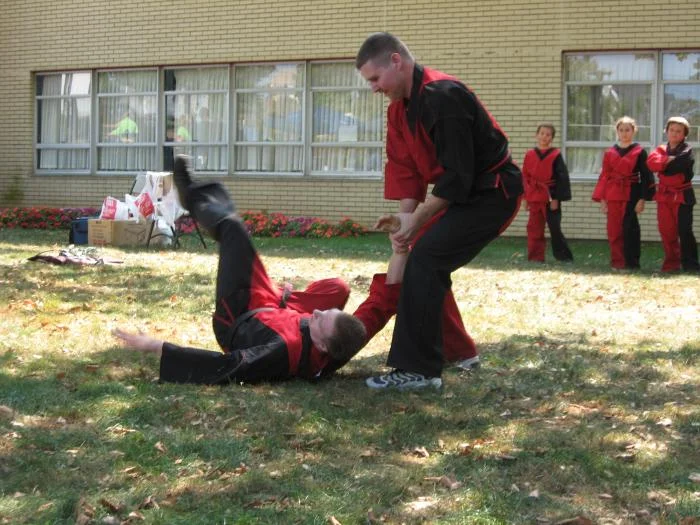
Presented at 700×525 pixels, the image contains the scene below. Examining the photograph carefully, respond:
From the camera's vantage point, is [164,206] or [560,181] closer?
[560,181]

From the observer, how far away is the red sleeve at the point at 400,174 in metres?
5.78

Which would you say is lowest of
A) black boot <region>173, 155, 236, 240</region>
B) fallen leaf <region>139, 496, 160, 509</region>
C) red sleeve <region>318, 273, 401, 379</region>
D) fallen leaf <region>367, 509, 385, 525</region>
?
fallen leaf <region>367, 509, 385, 525</region>

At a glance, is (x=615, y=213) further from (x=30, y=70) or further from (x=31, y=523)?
(x=30, y=70)

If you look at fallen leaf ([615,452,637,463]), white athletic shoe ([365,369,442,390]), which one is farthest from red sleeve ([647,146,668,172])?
fallen leaf ([615,452,637,463])

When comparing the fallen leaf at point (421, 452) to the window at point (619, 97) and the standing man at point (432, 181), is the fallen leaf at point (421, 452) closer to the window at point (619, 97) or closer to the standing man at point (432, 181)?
the standing man at point (432, 181)

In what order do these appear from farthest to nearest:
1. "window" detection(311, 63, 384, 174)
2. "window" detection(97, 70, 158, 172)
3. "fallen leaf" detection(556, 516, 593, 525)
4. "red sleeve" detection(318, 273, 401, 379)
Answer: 1. "window" detection(97, 70, 158, 172)
2. "window" detection(311, 63, 384, 174)
3. "red sleeve" detection(318, 273, 401, 379)
4. "fallen leaf" detection(556, 516, 593, 525)

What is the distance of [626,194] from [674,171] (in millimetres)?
676

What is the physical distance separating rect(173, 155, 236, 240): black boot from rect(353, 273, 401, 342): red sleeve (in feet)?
3.14

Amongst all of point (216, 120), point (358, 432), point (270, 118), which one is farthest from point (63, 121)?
point (358, 432)

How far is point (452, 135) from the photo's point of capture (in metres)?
5.25

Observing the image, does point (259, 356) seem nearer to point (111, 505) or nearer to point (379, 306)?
point (379, 306)

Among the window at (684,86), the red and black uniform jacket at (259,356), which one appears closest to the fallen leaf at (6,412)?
the red and black uniform jacket at (259,356)

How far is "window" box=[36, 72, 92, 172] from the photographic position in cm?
2144

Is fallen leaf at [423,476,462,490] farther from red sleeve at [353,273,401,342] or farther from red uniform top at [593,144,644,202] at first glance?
red uniform top at [593,144,644,202]
